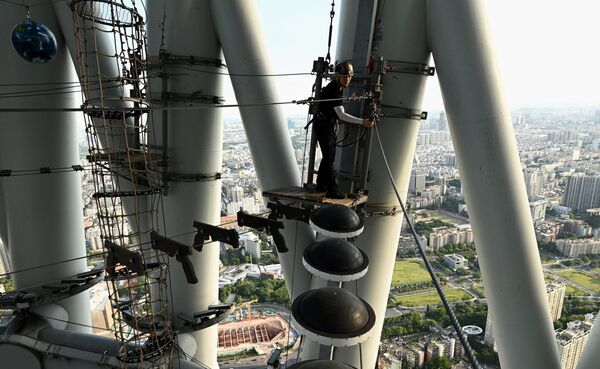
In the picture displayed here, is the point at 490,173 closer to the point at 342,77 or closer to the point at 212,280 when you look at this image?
the point at 342,77

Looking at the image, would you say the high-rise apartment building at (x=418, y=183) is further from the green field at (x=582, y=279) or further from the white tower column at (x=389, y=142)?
the white tower column at (x=389, y=142)

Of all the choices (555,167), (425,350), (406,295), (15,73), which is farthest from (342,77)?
(555,167)

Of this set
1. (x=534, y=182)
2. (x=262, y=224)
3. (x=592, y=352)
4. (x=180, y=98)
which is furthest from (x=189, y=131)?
(x=534, y=182)

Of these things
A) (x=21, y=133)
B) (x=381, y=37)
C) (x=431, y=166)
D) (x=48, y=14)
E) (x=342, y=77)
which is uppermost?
(x=48, y=14)

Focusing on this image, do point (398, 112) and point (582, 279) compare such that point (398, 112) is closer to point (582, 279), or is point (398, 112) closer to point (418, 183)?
point (582, 279)

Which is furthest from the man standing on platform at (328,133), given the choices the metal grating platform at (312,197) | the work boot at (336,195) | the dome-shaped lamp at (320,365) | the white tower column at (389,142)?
the dome-shaped lamp at (320,365)

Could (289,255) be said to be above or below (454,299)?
above
